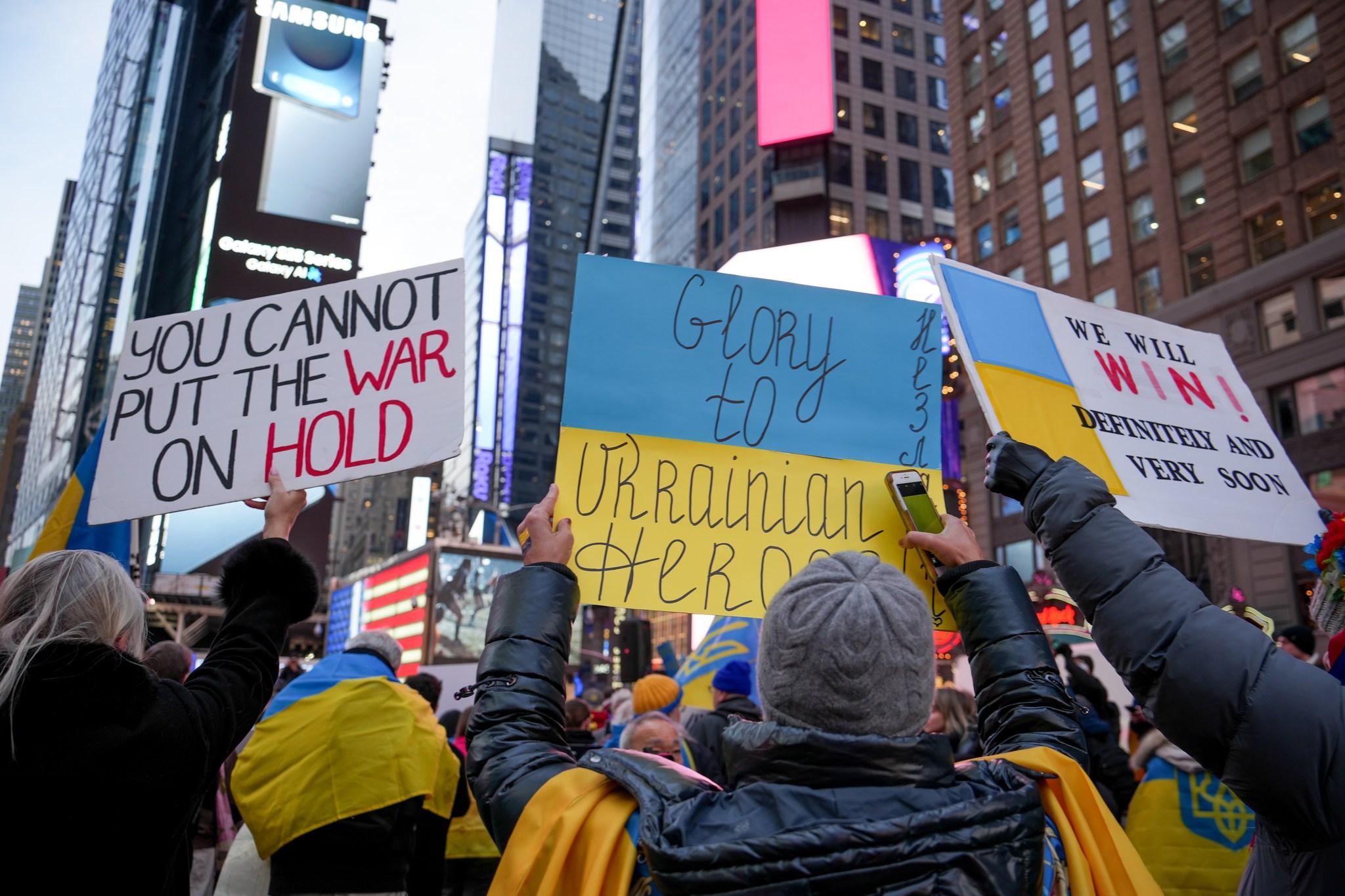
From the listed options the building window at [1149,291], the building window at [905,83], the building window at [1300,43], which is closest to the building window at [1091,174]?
the building window at [1149,291]

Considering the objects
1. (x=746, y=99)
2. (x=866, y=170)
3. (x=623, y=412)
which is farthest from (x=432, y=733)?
(x=746, y=99)

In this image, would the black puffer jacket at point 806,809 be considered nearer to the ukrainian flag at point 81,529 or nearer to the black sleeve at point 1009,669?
the black sleeve at point 1009,669

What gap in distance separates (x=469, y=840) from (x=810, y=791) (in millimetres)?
5138

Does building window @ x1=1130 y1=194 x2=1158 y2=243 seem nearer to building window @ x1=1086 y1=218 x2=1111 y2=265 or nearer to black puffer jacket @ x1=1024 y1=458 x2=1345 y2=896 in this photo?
building window @ x1=1086 y1=218 x2=1111 y2=265

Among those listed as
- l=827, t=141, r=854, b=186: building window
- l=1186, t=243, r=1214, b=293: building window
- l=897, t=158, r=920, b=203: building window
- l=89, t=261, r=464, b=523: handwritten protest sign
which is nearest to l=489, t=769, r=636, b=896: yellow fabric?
l=89, t=261, r=464, b=523: handwritten protest sign

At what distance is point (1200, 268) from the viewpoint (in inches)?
1147

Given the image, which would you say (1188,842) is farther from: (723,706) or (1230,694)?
(1230,694)

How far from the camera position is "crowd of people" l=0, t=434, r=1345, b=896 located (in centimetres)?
143

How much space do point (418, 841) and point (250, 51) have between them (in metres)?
40.6

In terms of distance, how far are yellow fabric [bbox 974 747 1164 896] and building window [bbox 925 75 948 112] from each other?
222ft

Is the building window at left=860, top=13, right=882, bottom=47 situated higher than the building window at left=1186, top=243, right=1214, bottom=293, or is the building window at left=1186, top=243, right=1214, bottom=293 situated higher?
the building window at left=860, top=13, right=882, bottom=47

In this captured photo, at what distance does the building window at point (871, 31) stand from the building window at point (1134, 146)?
3293 centimetres

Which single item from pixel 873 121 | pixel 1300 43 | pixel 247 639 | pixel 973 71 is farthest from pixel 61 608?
pixel 873 121

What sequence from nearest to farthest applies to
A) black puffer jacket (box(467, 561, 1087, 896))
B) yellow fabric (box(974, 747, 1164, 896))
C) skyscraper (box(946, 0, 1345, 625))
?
black puffer jacket (box(467, 561, 1087, 896)) → yellow fabric (box(974, 747, 1164, 896)) → skyscraper (box(946, 0, 1345, 625))
